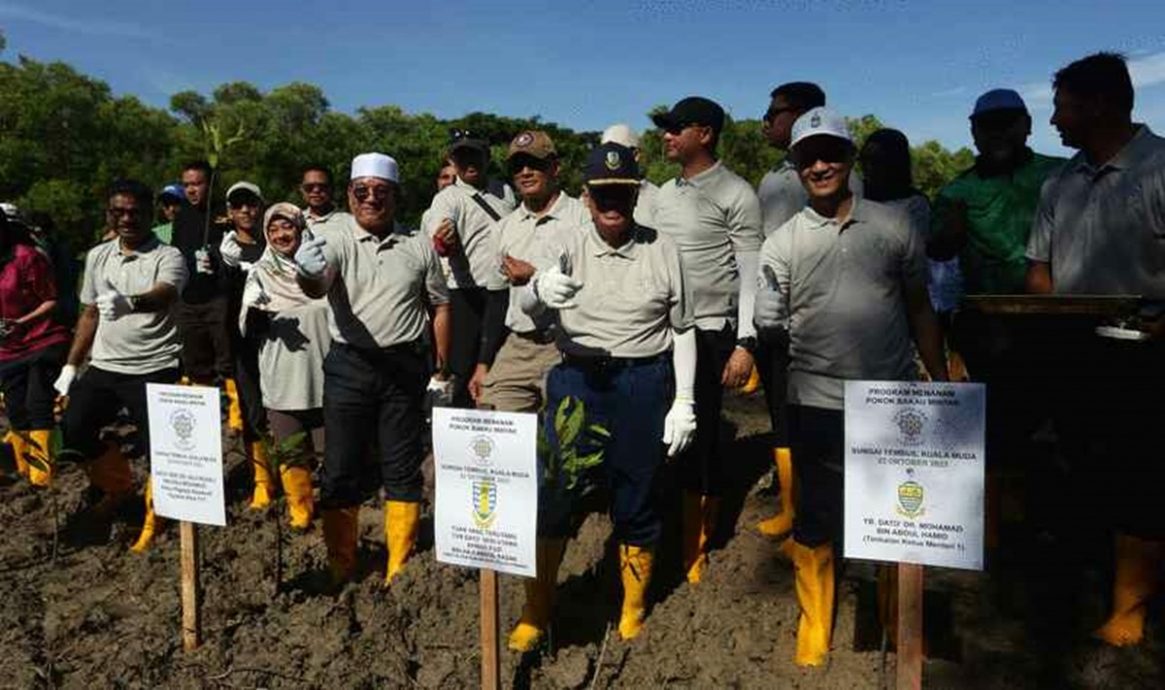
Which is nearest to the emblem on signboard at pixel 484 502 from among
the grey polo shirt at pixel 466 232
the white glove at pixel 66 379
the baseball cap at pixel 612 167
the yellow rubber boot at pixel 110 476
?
the baseball cap at pixel 612 167

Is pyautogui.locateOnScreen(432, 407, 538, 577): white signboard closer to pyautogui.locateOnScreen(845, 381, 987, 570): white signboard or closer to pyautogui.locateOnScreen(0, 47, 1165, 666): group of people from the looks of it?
pyautogui.locateOnScreen(0, 47, 1165, 666): group of people

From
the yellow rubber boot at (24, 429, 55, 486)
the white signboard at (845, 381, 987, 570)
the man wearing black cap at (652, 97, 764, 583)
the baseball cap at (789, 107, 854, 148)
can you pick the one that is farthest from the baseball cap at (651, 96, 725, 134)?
the yellow rubber boot at (24, 429, 55, 486)

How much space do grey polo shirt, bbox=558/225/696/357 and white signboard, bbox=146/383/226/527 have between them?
1505mm

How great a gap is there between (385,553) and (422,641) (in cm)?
144

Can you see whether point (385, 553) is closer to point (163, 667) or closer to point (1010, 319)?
point (163, 667)

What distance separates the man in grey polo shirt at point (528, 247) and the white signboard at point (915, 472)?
76.8 inches

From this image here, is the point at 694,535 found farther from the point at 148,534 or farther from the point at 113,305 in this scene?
the point at 113,305

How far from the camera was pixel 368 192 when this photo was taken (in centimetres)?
414

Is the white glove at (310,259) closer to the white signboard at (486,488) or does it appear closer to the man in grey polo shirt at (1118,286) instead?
the white signboard at (486,488)

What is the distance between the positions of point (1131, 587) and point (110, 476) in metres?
5.47

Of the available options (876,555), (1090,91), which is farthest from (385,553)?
(1090,91)

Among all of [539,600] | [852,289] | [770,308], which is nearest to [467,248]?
[539,600]

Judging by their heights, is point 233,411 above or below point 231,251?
below

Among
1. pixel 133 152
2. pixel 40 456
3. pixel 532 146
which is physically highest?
pixel 133 152
